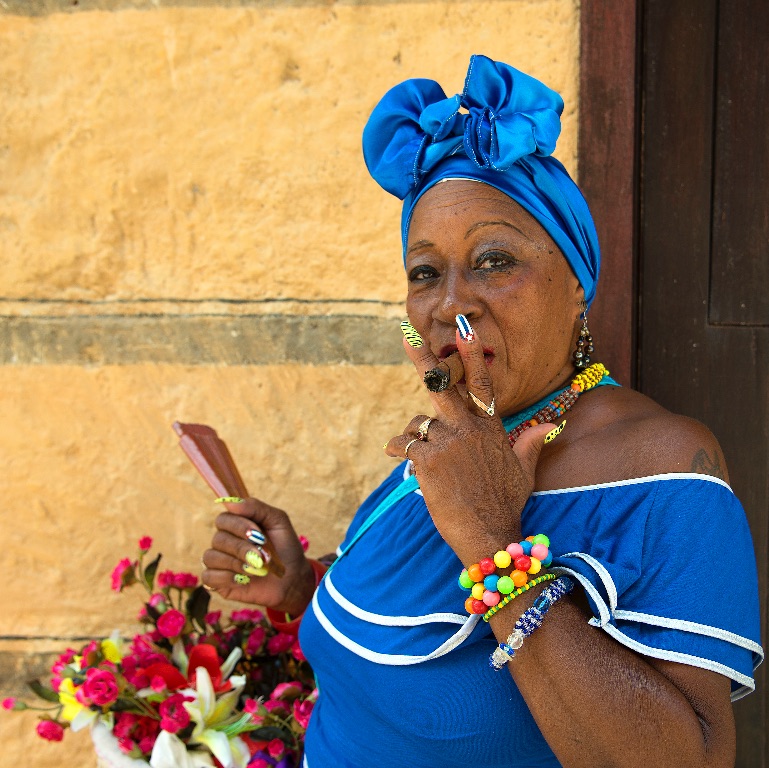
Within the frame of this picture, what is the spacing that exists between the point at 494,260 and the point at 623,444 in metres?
0.40

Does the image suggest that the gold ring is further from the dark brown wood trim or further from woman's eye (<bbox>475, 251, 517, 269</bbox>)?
the dark brown wood trim

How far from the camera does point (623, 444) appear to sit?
1.36 m

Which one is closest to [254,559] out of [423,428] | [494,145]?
[423,428]

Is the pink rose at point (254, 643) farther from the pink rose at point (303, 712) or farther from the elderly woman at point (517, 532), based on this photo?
the elderly woman at point (517, 532)

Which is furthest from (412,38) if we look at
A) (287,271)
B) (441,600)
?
(441,600)

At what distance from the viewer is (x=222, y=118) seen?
219cm

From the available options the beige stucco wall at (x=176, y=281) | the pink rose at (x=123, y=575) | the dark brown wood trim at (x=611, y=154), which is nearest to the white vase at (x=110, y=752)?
the pink rose at (x=123, y=575)

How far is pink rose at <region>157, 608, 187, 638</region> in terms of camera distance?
6.14ft

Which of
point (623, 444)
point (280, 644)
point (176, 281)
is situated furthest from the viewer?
point (176, 281)

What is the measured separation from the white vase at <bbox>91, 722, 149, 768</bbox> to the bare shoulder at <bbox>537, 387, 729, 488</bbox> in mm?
1091

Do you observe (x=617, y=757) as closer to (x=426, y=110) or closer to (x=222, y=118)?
(x=426, y=110)

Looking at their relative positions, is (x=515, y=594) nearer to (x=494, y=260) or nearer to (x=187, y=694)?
(x=494, y=260)

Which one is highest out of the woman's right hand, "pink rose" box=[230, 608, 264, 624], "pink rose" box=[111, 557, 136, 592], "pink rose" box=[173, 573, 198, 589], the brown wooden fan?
the brown wooden fan

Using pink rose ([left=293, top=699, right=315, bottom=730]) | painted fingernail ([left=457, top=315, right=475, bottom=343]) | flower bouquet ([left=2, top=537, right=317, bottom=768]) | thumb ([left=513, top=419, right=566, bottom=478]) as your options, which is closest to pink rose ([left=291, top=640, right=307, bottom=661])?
flower bouquet ([left=2, top=537, right=317, bottom=768])
